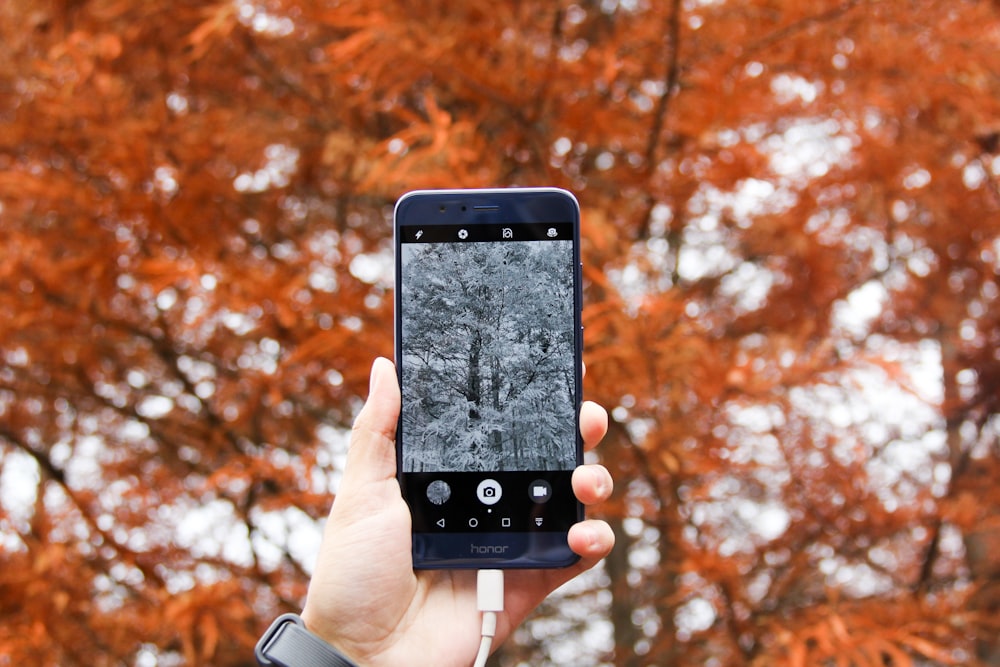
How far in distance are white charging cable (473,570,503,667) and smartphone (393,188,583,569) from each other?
2 cm

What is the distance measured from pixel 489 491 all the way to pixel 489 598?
15 centimetres

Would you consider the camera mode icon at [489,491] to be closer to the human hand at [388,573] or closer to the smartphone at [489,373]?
the smartphone at [489,373]

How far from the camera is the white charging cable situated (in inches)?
43.9

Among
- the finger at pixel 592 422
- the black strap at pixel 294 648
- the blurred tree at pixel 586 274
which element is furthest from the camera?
the blurred tree at pixel 586 274

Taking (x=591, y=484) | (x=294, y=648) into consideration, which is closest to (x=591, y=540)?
(x=591, y=484)

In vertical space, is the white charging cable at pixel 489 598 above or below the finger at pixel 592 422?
below

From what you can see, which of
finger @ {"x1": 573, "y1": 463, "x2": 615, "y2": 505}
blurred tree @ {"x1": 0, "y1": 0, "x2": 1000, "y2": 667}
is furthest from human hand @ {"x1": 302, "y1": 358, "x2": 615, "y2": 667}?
blurred tree @ {"x1": 0, "y1": 0, "x2": 1000, "y2": 667}

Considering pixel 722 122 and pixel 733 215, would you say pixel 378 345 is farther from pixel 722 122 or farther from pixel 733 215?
pixel 733 215

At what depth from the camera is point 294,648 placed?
1.06m

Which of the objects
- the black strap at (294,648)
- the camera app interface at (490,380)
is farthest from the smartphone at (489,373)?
the black strap at (294,648)

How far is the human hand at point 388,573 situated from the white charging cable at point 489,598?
0.05m

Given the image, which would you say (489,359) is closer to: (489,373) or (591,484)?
(489,373)

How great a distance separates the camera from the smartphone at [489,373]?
1.20 m

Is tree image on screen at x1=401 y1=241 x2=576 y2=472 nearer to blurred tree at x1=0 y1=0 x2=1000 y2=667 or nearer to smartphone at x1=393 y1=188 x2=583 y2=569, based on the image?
smartphone at x1=393 y1=188 x2=583 y2=569
